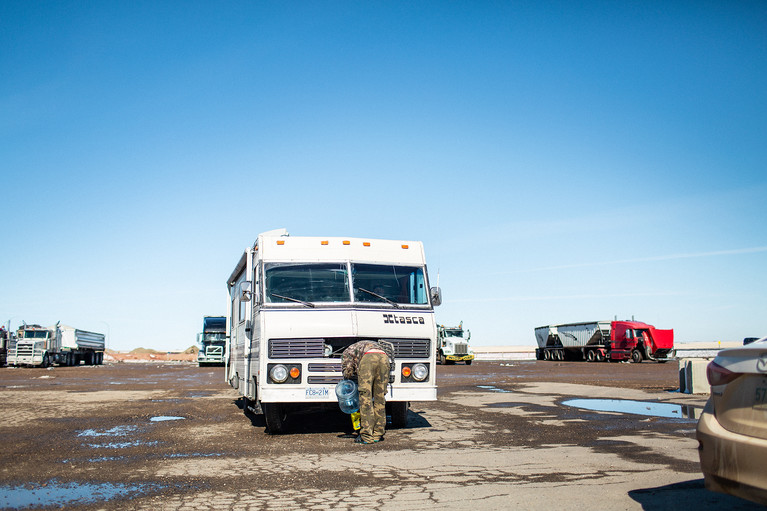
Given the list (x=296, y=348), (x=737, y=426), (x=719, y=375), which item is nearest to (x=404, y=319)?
(x=296, y=348)

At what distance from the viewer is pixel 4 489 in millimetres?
6473

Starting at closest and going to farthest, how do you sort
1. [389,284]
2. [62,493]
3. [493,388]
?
[62,493] → [389,284] → [493,388]

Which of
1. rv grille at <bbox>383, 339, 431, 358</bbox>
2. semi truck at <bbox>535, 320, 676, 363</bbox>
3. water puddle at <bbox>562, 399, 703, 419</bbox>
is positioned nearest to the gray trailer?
semi truck at <bbox>535, 320, 676, 363</bbox>

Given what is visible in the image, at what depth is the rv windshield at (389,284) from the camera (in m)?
10.5

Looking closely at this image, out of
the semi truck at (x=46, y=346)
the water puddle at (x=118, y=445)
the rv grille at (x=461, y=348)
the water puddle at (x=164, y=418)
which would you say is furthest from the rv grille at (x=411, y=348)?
the semi truck at (x=46, y=346)

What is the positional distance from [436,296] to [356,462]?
12.3ft

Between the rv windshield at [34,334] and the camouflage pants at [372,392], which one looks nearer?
the camouflage pants at [372,392]

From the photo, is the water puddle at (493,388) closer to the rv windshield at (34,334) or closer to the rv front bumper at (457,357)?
the rv front bumper at (457,357)

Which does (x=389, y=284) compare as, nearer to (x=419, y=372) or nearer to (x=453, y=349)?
(x=419, y=372)

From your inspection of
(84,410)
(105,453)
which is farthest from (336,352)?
(84,410)

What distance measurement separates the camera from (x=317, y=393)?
9.58m

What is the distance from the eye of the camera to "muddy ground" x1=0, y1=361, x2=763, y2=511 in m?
5.83

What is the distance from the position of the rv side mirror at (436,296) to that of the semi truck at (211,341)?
3671cm

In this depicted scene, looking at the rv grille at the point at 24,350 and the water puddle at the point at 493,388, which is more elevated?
the rv grille at the point at 24,350
